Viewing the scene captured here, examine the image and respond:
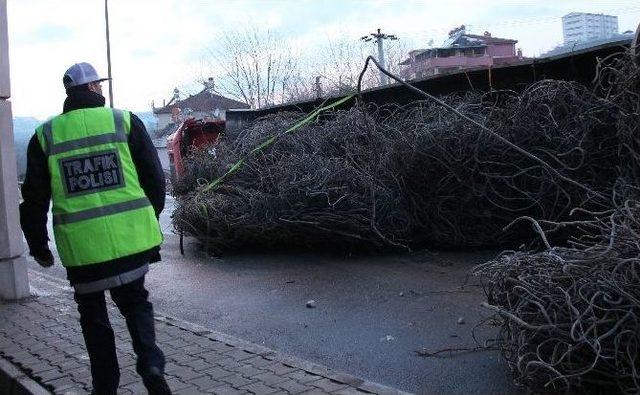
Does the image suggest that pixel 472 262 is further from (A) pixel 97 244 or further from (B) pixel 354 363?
(A) pixel 97 244

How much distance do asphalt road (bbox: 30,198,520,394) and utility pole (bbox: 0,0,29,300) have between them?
1.40 meters

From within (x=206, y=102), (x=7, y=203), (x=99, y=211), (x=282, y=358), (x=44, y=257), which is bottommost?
(x=282, y=358)

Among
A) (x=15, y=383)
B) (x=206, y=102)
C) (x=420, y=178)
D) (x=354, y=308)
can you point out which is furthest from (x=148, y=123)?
(x=206, y=102)

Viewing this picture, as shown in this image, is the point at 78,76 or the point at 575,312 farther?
the point at 78,76

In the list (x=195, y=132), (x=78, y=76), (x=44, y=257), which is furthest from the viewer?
(x=195, y=132)

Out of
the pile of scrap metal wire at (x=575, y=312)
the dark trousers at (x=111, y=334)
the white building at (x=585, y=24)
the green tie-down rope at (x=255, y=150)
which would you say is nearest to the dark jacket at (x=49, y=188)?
the dark trousers at (x=111, y=334)

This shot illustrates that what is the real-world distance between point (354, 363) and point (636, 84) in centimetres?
339

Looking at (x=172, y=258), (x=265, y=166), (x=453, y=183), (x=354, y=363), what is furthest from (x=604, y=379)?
(x=172, y=258)

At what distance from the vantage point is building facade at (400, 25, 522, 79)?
1298 inches

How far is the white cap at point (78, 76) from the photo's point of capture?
3.65 m

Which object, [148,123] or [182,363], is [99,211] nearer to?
[182,363]

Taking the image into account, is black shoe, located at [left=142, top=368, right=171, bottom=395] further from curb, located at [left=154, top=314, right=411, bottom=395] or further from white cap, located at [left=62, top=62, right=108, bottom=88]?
white cap, located at [left=62, top=62, right=108, bottom=88]

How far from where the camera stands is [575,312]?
332 cm

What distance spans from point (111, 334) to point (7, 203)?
380cm
